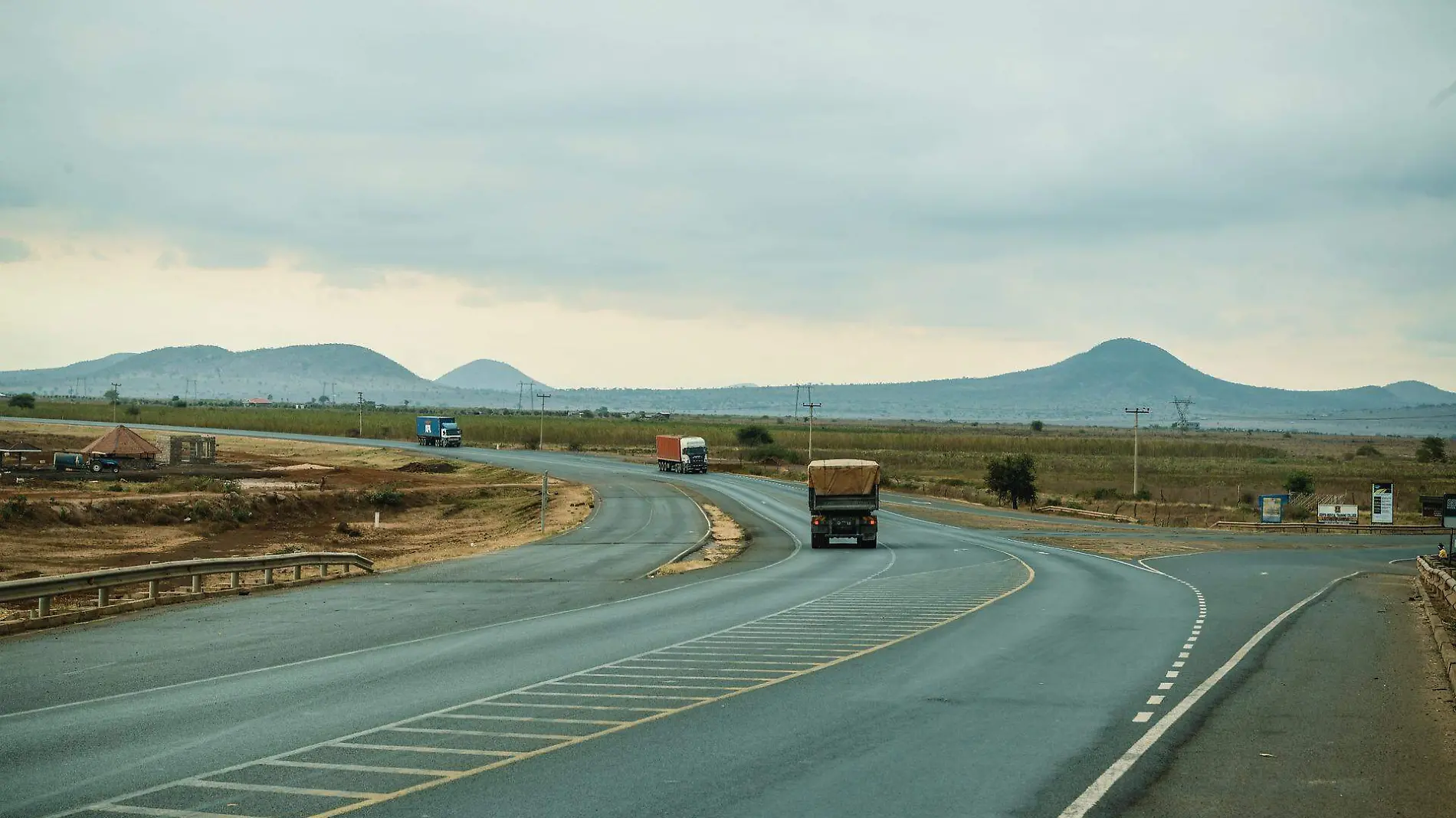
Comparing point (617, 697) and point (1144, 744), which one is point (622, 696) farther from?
point (1144, 744)

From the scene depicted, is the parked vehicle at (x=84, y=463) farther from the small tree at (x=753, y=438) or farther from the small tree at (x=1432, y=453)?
the small tree at (x=1432, y=453)

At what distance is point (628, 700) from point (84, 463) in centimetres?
8735

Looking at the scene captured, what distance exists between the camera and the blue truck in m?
141

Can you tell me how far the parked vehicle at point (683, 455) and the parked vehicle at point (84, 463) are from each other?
153 feet

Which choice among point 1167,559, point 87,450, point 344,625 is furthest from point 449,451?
point 344,625

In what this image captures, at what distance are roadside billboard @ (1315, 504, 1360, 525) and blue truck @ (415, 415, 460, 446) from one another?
306 ft

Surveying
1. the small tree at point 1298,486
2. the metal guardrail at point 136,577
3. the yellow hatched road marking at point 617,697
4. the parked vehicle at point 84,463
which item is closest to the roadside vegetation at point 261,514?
the parked vehicle at point 84,463

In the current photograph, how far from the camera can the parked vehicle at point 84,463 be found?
86.9 meters

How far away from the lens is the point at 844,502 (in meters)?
53.2

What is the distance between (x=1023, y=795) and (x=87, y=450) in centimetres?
9460

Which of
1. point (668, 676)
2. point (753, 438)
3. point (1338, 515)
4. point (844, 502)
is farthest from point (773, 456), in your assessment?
point (668, 676)

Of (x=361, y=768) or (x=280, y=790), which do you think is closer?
(x=280, y=790)

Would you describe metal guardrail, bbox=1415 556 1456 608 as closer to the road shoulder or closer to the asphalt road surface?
the asphalt road surface

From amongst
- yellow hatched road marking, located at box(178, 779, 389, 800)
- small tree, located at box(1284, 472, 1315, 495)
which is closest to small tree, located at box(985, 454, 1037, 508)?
small tree, located at box(1284, 472, 1315, 495)
